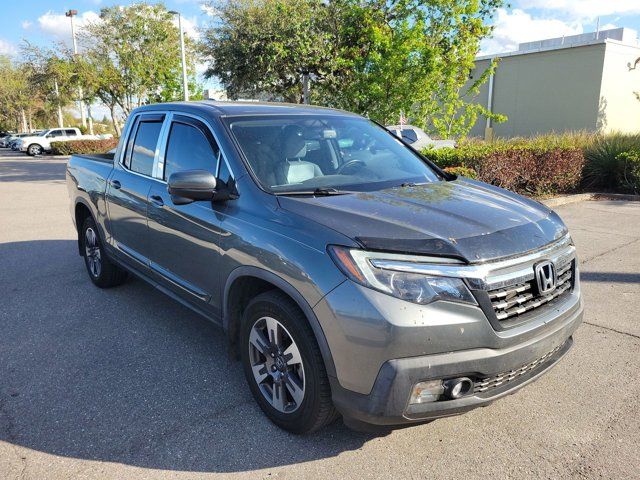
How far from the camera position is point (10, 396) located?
3285 millimetres

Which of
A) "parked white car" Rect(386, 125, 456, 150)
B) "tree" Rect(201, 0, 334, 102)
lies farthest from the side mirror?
"tree" Rect(201, 0, 334, 102)

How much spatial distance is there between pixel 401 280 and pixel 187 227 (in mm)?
1706

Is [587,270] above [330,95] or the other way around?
the other way around

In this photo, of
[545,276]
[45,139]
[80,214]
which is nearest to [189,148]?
[545,276]

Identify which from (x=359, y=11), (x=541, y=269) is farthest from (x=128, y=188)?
(x=359, y=11)

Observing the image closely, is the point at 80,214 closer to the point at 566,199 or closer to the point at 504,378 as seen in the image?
the point at 504,378

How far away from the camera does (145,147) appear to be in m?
4.24

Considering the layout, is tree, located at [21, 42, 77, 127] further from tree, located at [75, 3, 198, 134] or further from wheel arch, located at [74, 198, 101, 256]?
wheel arch, located at [74, 198, 101, 256]

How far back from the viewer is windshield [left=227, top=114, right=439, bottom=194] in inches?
125

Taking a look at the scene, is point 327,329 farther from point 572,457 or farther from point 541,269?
point 572,457

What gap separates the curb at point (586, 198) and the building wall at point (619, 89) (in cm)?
1301

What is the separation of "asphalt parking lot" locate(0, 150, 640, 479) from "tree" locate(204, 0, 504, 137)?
27.9ft

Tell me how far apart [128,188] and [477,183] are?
282 centimetres

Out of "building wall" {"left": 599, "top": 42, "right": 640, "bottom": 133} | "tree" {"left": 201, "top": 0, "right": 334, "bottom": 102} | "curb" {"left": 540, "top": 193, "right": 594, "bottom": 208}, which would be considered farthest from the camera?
"building wall" {"left": 599, "top": 42, "right": 640, "bottom": 133}
